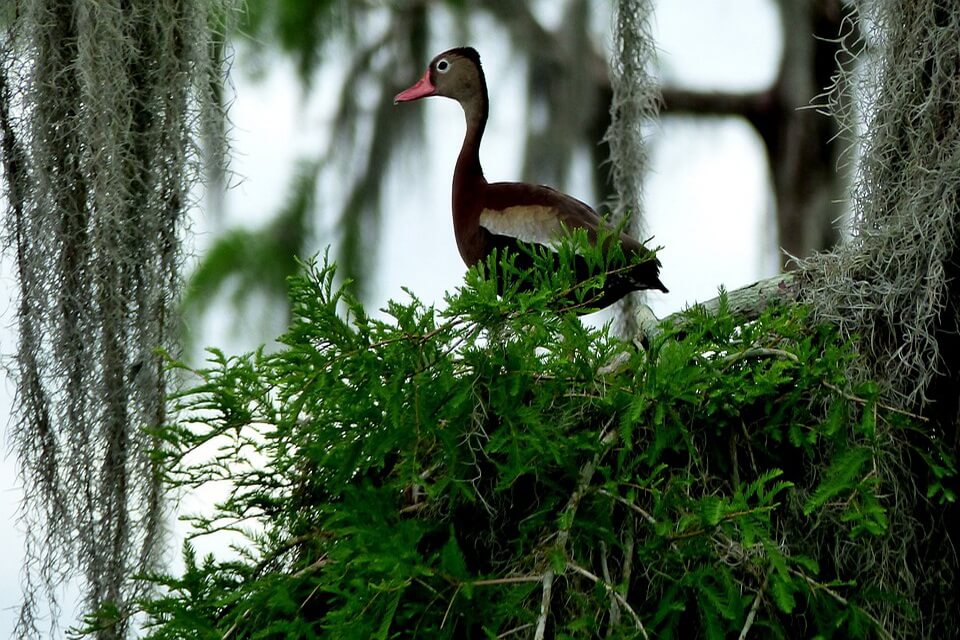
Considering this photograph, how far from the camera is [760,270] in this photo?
12.2 feet

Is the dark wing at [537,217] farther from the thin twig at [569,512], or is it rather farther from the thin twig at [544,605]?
the thin twig at [544,605]

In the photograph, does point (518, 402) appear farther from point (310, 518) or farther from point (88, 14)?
point (88, 14)

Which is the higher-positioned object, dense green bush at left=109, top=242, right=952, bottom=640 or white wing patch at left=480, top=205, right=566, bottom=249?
white wing patch at left=480, top=205, right=566, bottom=249

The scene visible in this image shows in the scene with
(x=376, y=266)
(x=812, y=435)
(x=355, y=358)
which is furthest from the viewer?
(x=376, y=266)

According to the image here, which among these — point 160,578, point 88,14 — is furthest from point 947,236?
point 88,14

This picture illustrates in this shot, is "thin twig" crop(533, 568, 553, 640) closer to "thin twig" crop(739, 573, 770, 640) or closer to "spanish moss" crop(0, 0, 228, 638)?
"thin twig" crop(739, 573, 770, 640)

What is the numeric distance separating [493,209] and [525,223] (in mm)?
85

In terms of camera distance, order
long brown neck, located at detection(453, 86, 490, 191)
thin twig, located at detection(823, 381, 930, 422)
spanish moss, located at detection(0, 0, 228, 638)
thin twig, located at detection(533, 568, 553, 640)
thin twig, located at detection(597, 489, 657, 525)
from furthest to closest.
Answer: long brown neck, located at detection(453, 86, 490, 191) → spanish moss, located at detection(0, 0, 228, 638) → thin twig, located at detection(823, 381, 930, 422) → thin twig, located at detection(597, 489, 657, 525) → thin twig, located at detection(533, 568, 553, 640)

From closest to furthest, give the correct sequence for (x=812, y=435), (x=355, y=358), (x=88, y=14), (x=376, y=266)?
1. (x=355, y=358)
2. (x=812, y=435)
3. (x=88, y=14)
4. (x=376, y=266)

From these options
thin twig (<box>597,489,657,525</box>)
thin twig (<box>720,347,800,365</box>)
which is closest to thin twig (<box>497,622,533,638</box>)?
thin twig (<box>597,489,657,525</box>)

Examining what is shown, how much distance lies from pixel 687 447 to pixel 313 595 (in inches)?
18.7

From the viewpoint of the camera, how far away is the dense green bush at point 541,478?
5.00 ft

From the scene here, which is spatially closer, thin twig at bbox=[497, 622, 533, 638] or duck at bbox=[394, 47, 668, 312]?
thin twig at bbox=[497, 622, 533, 638]

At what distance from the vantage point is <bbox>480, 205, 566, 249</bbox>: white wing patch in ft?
7.67
